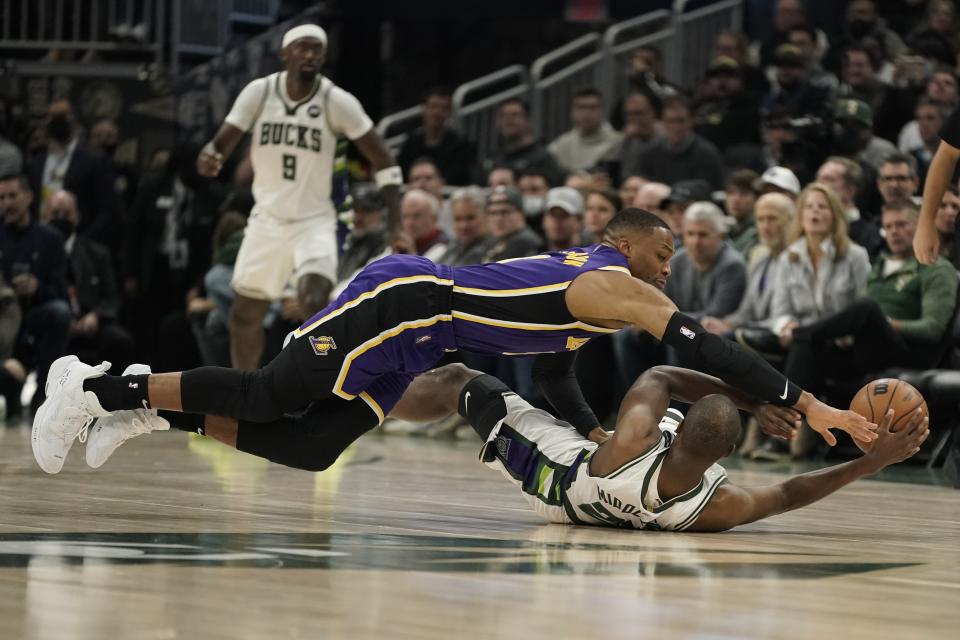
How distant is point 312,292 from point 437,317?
357cm

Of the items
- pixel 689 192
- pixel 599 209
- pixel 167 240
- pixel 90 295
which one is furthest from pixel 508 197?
pixel 167 240

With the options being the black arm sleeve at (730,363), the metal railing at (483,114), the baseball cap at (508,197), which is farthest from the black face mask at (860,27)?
the black arm sleeve at (730,363)

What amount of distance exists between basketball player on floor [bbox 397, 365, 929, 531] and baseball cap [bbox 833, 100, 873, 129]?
18.5 feet

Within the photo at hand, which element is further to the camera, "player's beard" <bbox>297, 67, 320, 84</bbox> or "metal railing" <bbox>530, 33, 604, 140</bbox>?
"metal railing" <bbox>530, 33, 604, 140</bbox>

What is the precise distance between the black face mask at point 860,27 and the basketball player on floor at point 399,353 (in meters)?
8.08

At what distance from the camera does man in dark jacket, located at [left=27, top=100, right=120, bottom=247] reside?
1258cm

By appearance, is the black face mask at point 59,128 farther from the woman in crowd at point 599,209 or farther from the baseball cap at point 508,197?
the woman in crowd at point 599,209

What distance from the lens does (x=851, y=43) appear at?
12383 millimetres

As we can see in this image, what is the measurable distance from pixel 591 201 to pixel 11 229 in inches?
161

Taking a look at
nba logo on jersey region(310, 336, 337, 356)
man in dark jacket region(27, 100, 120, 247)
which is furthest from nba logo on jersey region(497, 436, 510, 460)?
man in dark jacket region(27, 100, 120, 247)

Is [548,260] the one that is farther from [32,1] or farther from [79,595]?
[32,1]

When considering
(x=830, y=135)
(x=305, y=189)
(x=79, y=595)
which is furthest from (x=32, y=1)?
(x=79, y=595)

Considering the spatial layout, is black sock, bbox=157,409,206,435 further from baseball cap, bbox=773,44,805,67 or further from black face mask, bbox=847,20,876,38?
black face mask, bbox=847,20,876,38

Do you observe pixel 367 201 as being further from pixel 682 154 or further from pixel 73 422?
pixel 73 422
